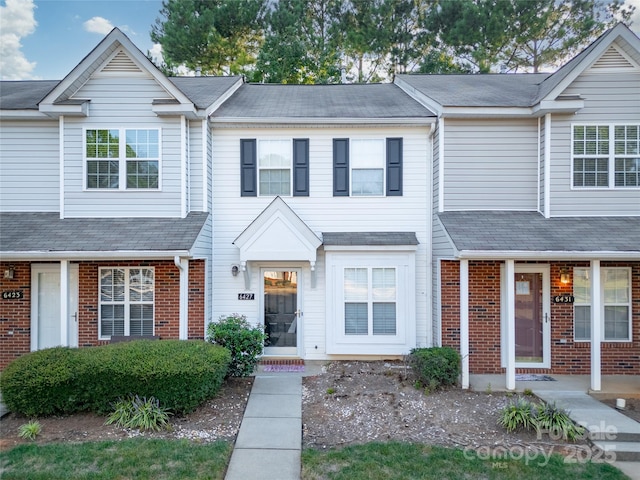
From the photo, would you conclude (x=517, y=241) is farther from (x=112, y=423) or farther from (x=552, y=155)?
(x=112, y=423)

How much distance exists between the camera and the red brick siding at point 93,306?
8906mm

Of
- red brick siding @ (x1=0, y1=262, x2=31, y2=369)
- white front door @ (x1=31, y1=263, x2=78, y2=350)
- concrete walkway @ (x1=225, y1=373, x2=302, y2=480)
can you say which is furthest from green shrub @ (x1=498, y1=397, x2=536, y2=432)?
red brick siding @ (x1=0, y1=262, x2=31, y2=369)

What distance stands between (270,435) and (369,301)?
4067mm

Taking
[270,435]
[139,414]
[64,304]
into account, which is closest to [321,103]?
[64,304]

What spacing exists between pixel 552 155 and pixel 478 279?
327 cm

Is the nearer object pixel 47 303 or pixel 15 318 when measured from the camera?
pixel 15 318

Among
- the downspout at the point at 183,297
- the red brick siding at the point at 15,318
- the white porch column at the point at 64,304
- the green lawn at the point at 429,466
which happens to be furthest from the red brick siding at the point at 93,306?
the green lawn at the point at 429,466

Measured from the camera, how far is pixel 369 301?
9.17 meters

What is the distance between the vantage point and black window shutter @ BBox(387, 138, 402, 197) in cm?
952

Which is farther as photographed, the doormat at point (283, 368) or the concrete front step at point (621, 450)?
the doormat at point (283, 368)

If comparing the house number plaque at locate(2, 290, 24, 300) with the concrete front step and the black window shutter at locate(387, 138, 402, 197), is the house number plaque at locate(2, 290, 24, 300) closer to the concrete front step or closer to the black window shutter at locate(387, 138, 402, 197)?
the black window shutter at locate(387, 138, 402, 197)

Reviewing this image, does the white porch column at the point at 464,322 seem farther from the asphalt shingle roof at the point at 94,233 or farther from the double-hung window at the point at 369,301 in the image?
the asphalt shingle roof at the point at 94,233

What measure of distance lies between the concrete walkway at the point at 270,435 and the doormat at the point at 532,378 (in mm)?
4808

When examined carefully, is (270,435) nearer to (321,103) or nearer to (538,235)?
(538,235)
